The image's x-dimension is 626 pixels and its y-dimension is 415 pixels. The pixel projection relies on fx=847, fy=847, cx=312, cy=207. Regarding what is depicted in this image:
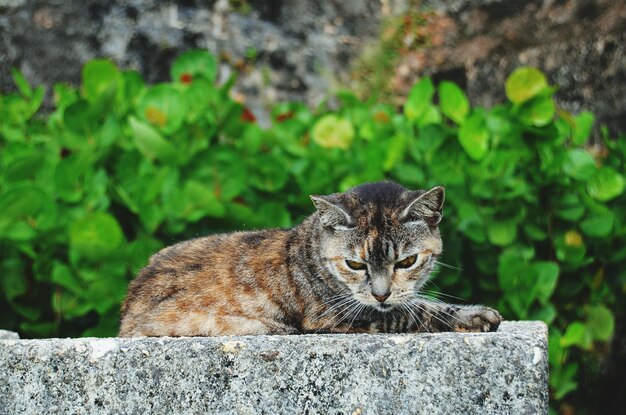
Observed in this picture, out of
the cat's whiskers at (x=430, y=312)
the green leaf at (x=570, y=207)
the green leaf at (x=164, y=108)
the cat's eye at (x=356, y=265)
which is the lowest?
the cat's whiskers at (x=430, y=312)

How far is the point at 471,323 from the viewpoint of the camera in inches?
124

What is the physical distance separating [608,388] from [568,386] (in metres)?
0.75

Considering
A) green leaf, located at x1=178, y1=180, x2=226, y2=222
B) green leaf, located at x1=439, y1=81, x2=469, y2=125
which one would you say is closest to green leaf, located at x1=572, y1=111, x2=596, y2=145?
green leaf, located at x1=439, y1=81, x2=469, y2=125

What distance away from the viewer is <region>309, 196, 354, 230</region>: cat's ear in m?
3.45

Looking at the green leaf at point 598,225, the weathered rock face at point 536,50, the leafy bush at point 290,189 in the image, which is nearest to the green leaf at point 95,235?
the leafy bush at point 290,189

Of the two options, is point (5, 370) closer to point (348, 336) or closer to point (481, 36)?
point (348, 336)

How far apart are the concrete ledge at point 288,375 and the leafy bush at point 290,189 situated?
4.41 ft

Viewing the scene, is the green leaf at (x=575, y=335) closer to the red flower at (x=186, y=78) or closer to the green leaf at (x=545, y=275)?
the green leaf at (x=545, y=275)

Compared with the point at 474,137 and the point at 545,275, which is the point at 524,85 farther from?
the point at 545,275

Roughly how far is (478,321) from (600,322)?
6.22 ft

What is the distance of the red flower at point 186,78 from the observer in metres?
5.26

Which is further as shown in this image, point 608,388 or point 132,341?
point 608,388

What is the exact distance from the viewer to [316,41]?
694 centimetres

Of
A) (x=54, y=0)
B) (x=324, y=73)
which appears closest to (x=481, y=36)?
(x=324, y=73)
